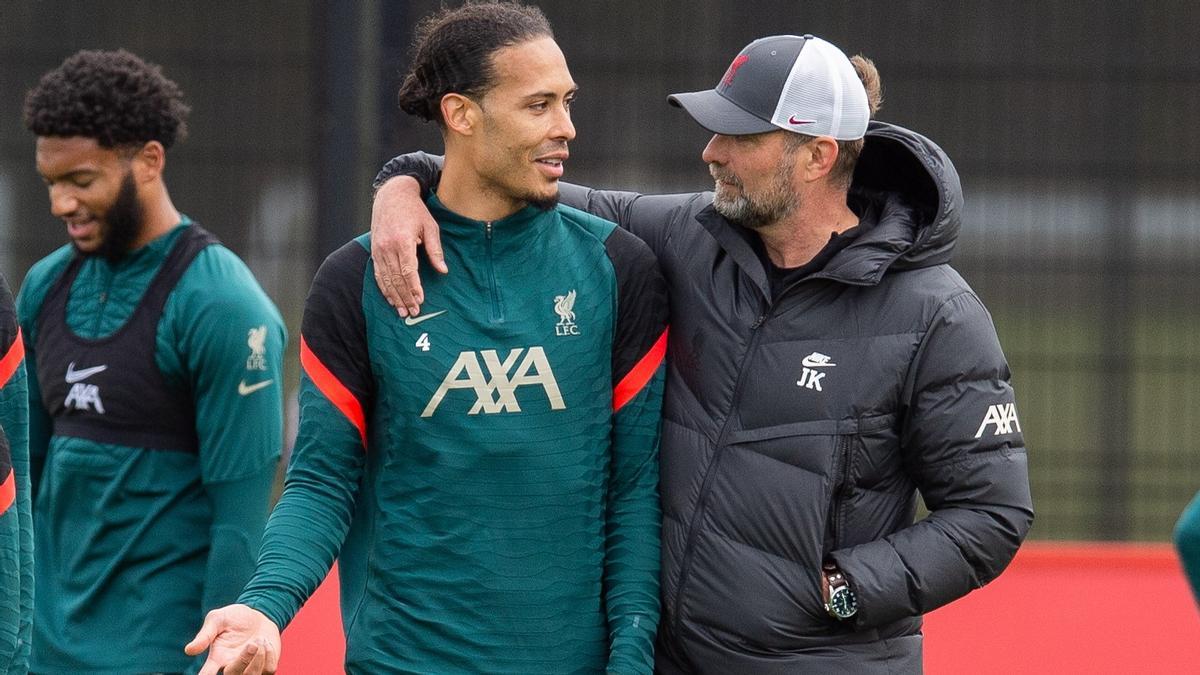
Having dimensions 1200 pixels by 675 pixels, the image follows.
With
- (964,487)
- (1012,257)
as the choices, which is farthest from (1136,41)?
(964,487)

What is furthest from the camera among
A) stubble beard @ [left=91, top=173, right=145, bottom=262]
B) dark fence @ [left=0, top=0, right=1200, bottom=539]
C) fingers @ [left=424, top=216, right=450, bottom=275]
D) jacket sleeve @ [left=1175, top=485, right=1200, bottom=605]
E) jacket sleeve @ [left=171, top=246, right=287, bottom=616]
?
dark fence @ [left=0, top=0, right=1200, bottom=539]

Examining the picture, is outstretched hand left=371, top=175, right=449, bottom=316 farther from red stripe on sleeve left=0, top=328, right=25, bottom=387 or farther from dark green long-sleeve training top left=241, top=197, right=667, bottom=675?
red stripe on sleeve left=0, top=328, right=25, bottom=387

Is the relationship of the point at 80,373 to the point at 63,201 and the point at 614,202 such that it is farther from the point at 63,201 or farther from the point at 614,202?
the point at 614,202

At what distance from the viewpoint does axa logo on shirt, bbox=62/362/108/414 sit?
11.6 feet

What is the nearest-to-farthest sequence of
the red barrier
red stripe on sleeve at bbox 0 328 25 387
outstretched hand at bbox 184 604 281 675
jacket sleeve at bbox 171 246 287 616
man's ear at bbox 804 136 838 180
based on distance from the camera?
outstretched hand at bbox 184 604 281 675 → red stripe on sleeve at bbox 0 328 25 387 → man's ear at bbox 804 136 838 180 → jacket sleeve at bbox 171 246 287 616 → the red barrier

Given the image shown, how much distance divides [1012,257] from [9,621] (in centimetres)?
496

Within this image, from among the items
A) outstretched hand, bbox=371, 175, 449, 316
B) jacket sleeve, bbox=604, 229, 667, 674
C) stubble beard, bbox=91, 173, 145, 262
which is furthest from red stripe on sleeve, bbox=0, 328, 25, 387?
jacket sleeve, bbox=604, 229, 667, 674

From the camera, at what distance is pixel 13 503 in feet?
8.80

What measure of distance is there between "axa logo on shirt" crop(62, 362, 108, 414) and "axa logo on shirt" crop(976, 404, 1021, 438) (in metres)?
1.78

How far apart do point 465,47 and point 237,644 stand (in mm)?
1051

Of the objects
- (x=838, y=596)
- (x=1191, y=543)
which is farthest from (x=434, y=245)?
(x=1191, y=543)

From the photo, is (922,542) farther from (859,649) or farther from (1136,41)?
(1136,41)

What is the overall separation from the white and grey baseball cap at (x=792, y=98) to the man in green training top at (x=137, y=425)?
1.17 m

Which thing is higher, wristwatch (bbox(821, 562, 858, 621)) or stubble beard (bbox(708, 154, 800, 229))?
stubble beard (bbox(708, 154, 800, 229))
